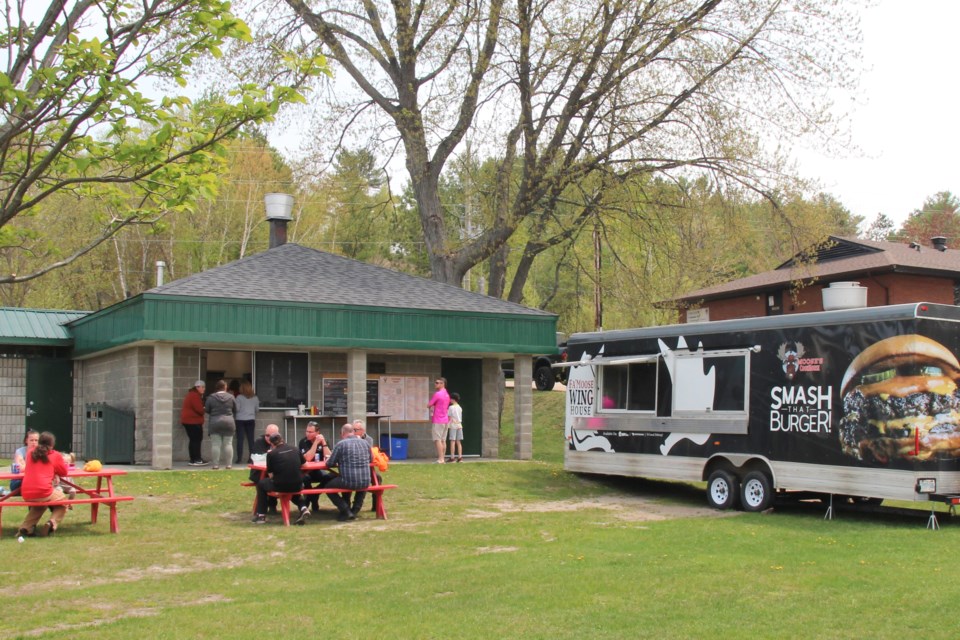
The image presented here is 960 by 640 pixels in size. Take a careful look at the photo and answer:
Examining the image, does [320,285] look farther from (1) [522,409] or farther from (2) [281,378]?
(1) [522,409]

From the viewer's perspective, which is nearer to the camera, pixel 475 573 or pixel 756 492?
pixel 475 573

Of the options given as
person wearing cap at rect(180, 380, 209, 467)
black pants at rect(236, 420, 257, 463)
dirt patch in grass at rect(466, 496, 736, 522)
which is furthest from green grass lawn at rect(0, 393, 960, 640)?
black pants at rect(236, 420, 257, 463)

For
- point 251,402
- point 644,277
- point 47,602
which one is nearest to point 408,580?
point 47,602

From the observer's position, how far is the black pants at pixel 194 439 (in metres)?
19.9

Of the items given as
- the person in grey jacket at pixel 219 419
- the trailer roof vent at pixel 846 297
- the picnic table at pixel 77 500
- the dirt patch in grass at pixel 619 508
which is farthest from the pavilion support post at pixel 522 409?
Answer: the picnic table at pixel 77 500

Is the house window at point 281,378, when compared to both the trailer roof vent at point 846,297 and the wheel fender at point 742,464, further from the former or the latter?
the trailer roof vent at point 846,297

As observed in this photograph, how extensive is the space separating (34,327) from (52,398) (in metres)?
1.68

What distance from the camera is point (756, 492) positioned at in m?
15.9

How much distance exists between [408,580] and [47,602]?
3.20 m

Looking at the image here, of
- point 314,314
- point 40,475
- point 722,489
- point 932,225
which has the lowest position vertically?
point 722,489

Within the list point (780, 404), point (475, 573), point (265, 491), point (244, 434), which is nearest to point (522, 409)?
point (244, 434)

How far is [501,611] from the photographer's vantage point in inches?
342

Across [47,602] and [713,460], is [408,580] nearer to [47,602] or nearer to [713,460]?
[47,602]

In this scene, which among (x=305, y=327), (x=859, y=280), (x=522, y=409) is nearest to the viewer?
(x=305, y=327)
